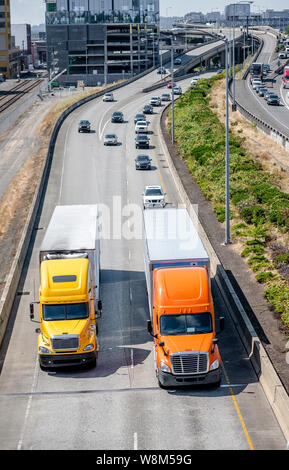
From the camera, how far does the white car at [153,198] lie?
4488 cm

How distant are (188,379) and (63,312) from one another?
210 inches

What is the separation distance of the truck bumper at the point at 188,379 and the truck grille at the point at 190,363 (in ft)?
0.55

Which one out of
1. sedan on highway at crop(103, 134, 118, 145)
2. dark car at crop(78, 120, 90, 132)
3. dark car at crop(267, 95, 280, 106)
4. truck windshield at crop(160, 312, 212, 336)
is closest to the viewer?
truck windshield at crop(160, 312, 212, 336)

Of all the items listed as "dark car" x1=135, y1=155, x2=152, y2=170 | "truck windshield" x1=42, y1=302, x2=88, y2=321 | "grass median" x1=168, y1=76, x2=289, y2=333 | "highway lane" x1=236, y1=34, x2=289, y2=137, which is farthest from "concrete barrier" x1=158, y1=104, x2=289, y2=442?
"highway lane" x1=236, y1=34, x2=289, y2=137

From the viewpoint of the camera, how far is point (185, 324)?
22.2 meters

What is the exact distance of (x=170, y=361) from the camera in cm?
2156

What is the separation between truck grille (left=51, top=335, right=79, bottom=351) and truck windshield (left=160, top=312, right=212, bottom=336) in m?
3.26

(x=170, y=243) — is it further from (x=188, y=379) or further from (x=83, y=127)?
(x=83, y=127)

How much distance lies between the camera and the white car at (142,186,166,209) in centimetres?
4488

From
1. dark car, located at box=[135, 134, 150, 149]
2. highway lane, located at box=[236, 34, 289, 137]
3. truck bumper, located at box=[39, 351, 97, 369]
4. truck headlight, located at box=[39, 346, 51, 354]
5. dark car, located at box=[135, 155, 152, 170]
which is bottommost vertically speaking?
truck bumper, located at box=[39, 351, 97, 369]

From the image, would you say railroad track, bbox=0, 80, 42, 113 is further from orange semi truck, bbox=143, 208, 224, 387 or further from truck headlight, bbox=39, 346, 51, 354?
truck headlight, bbox=39, 346, 51, 354

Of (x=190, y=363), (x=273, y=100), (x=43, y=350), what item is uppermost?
(x=273, y=100)

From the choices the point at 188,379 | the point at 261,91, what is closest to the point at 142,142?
the point at 261,91
